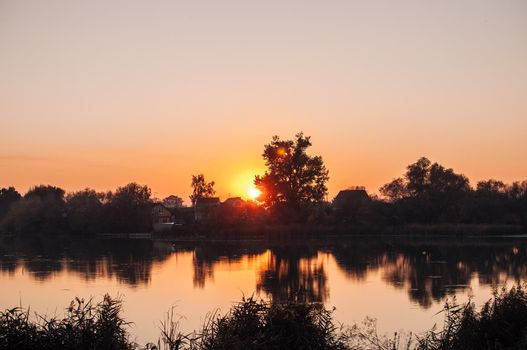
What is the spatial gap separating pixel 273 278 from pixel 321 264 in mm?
7750

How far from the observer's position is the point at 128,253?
46844 millimetres

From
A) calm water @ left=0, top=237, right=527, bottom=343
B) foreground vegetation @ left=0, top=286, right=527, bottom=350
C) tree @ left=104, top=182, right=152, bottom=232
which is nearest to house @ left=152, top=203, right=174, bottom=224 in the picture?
tree @ left=104, top=182, right=152, bottom=232

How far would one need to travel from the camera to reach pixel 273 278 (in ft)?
98.1

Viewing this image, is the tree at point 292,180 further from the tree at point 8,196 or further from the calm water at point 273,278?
the tree at point 8,196

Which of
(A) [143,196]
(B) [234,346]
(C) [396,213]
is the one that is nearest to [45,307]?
(B) [234,346]

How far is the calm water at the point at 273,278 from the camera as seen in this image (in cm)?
2070

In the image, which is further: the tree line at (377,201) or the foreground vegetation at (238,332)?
the tree line at (377,201)

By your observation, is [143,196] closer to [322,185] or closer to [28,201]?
[28,201]

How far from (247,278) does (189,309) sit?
30.7 feet

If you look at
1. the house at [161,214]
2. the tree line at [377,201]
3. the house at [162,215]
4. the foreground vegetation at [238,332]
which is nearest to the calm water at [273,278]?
the foreground vegetation at [238,332]

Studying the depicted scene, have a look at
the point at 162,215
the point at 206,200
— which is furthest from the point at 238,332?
the point at 206,200

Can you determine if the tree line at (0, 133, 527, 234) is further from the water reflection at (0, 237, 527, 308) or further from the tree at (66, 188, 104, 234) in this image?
the water reflection at (0, 237, 527, 308)

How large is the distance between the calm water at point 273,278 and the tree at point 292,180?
16.5 m

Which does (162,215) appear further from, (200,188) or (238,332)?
(238,332)
